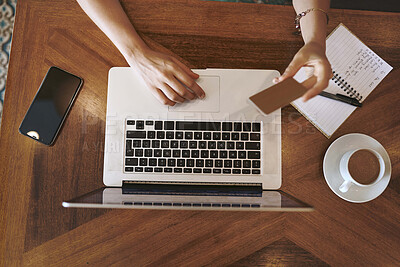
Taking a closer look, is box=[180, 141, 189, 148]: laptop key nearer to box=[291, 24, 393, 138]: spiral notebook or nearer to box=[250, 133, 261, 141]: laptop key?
box=[250, 133, 261, 141]: laptop key

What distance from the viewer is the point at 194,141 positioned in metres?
0.68

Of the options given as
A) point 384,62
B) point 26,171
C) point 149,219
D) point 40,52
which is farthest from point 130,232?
point 384,62

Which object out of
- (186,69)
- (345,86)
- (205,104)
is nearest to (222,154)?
(205,104)

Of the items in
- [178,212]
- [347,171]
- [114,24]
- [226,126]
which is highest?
[114,24]

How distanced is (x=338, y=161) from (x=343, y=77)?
231mm

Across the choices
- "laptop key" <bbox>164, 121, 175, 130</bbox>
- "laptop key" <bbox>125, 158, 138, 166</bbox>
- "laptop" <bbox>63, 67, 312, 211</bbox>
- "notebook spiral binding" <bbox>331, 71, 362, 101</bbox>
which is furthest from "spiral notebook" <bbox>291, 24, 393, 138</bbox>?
"laptop key" <bbox>125, 158, 138, 166</bbox>

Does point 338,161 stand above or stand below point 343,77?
below

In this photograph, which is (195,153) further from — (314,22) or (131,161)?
(314,22)

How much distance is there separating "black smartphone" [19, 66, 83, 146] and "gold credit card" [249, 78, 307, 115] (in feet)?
1.60

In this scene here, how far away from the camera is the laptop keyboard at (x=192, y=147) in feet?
2.20

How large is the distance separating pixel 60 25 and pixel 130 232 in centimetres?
59

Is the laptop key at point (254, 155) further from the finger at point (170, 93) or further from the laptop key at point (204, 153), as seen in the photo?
the finger at point (170, 93)

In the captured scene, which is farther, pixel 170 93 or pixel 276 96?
pixel 170 93

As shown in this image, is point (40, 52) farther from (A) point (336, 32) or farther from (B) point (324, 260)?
(B) point (324, 260)
